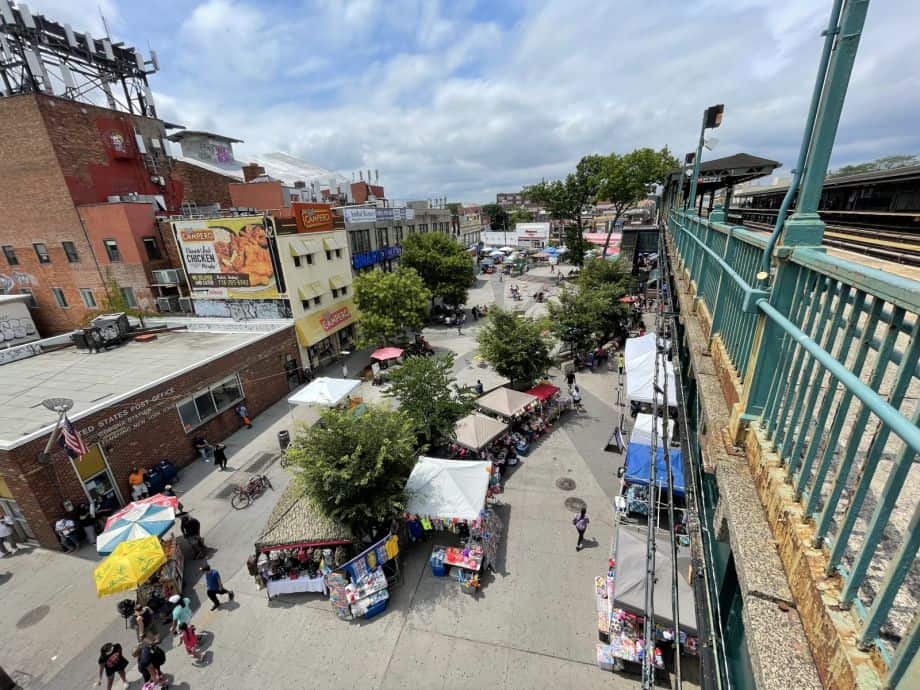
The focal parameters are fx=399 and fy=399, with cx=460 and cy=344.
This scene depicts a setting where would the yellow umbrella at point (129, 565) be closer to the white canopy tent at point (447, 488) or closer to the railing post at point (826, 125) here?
the white canopy tent at point (447, 488)

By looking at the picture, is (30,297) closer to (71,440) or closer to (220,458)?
(220,458)

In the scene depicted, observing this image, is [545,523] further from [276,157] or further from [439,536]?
[276,157]

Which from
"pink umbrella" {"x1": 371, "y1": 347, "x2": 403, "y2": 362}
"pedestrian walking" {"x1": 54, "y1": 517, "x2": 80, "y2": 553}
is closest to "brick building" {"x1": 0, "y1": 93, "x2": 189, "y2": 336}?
"pink umbrella" {"x1": 371, "y1": 347, "x2": 403, "y2": 362}

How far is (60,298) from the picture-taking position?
2572cm

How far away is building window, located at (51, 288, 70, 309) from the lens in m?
25.5

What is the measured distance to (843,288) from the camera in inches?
77.4

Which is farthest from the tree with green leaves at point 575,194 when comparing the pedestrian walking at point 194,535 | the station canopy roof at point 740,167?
the pedestrian walking at point 194,535

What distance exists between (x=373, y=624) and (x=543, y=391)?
36.9 ft

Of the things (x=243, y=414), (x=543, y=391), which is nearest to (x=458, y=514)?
(x=543, y=391)

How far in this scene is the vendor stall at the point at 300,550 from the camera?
10039 millimetres

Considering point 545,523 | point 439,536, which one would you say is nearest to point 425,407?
point 439,536

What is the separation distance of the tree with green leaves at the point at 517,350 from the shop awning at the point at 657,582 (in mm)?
9261

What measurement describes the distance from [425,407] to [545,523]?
5.31 meters

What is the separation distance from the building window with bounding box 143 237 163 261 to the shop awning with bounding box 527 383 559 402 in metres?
23.3
